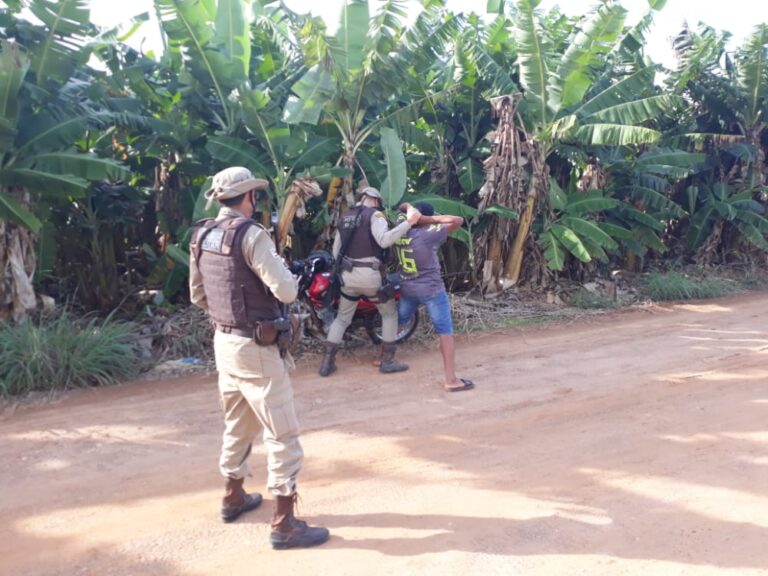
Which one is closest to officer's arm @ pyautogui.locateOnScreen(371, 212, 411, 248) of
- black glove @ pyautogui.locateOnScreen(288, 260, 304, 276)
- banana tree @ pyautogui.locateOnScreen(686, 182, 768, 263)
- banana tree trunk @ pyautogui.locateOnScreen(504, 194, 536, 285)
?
black glove @ pyautogui.locateOnScreen(288, 260, 304, 276)

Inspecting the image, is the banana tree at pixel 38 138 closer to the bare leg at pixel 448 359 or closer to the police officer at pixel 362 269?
the police officer at pixel 362 269

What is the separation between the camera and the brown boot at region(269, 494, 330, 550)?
3564mm

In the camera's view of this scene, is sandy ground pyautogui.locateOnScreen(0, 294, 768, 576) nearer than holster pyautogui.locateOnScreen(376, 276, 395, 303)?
Yes

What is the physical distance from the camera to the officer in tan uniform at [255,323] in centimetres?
354

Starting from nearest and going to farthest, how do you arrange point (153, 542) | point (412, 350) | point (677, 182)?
→ point (153, 542)
point (412, 350)
point (677, 182)

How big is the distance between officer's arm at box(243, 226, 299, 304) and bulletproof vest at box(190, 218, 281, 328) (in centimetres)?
4

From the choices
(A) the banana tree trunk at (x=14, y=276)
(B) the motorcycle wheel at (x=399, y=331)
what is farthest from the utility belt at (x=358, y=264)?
(A) the banana tree trunk at (x=14, y=276)

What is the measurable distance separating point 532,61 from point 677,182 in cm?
531

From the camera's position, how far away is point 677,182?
13.1 meters

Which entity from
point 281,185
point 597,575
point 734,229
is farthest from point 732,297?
point 597,575

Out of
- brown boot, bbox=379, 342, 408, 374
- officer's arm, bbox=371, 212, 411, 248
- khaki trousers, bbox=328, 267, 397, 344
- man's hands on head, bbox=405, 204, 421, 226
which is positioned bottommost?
brown boot, bbox=379, 342, 408, 374

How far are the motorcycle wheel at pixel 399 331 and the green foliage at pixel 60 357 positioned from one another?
2.55 meters

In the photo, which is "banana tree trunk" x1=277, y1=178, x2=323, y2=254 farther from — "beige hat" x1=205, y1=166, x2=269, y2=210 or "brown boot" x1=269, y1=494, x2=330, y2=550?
"brown boot" x1=269, y1=494, x2=330, y2=550

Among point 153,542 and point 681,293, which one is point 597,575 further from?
point 681,293
